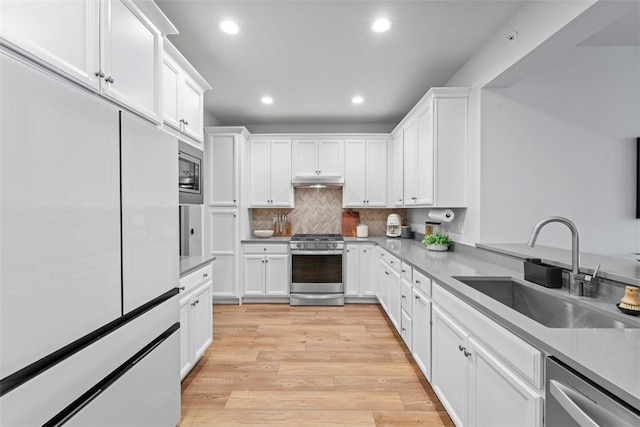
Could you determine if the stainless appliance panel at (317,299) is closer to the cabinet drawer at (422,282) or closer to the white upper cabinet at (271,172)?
the white upper cabinet at (271,172)

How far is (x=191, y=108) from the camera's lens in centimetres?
255

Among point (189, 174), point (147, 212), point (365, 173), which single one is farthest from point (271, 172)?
point (147, 212)

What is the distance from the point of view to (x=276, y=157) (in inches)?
184

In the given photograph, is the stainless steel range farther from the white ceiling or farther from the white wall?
the white wall

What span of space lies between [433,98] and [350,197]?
6.67 ft

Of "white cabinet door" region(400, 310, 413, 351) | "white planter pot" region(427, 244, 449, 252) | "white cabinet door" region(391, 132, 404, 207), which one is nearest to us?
"white cabinet door" region(400, 310, 413, 351)

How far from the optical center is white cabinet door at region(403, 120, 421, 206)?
11.7ft

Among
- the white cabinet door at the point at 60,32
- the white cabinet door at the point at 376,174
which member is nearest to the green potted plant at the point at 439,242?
the white cabinet door at the point at 376,174

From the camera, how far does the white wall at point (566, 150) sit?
8.84 ft

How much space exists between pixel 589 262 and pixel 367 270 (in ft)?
9.07

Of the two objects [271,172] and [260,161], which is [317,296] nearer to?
[271,172]

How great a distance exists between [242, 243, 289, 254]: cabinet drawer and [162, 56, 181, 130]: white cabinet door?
7.74ft

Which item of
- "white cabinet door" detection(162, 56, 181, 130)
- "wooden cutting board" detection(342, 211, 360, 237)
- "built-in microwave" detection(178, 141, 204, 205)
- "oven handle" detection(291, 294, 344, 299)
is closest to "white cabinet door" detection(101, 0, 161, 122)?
"white cabinet door" detection(162, 56, 181, 130)

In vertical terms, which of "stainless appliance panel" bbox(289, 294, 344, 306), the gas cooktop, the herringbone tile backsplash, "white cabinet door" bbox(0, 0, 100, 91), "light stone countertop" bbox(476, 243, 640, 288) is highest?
"white cabinet door" bbox(0, 0, 100, 91)
